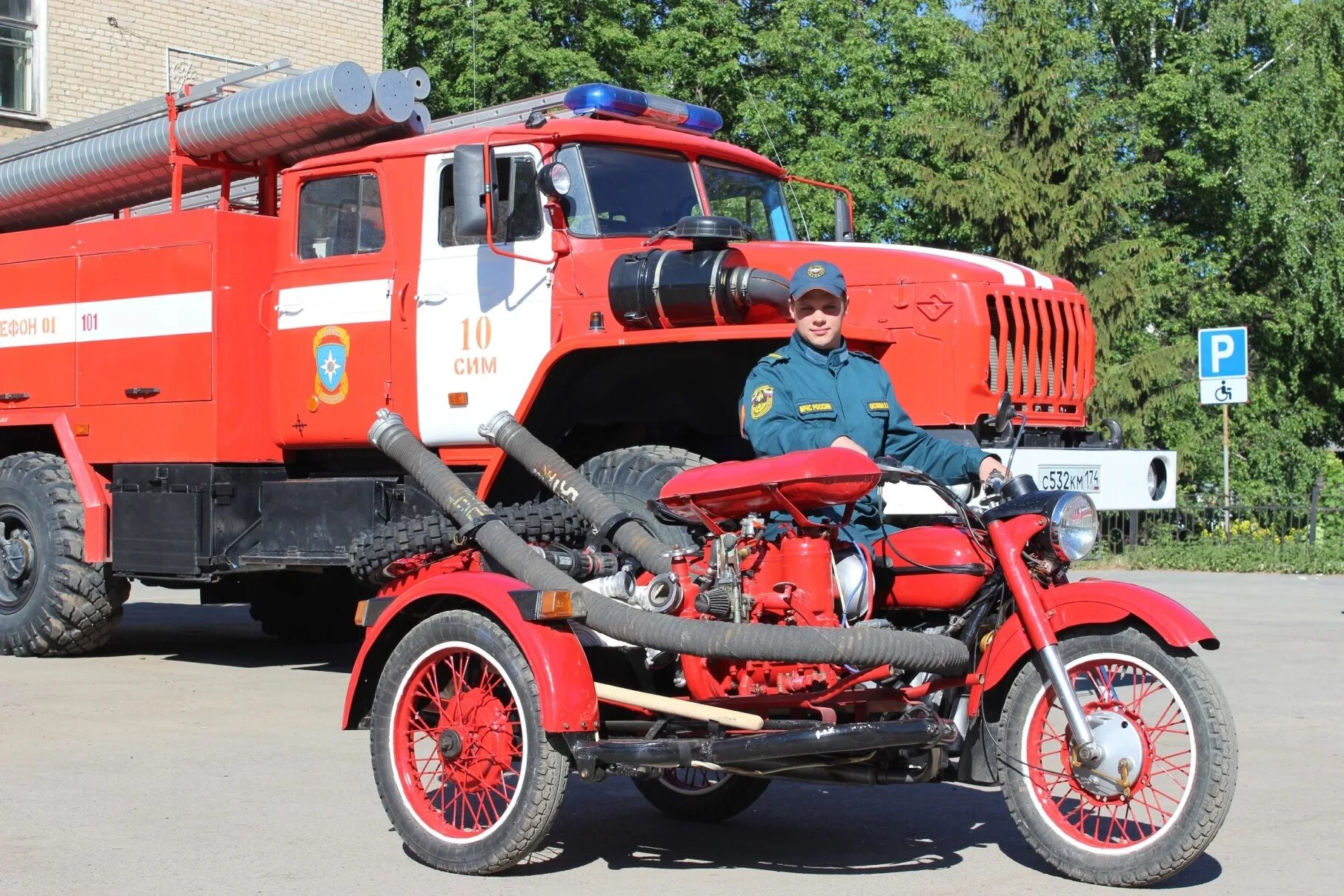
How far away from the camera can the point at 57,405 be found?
425 inches

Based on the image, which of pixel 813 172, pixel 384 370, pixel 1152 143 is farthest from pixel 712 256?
pixel 1152 143

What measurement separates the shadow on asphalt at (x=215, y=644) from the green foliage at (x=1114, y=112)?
15290 mm

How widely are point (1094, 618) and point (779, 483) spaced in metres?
1.04

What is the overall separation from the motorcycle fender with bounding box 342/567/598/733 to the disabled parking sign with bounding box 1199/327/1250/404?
559 inches

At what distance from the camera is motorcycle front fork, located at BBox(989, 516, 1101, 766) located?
4855 mm

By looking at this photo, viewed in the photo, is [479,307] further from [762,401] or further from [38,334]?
[38,334]

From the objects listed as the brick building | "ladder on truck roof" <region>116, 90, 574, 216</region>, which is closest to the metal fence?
"ladder on truck roof" <region>116, 90, 574, 216</region>

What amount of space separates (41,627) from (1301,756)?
25.3 ft

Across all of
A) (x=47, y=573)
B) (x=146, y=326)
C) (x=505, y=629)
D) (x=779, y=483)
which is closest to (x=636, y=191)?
(x=146, y=326)

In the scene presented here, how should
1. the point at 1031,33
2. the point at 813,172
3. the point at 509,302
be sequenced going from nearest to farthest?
the point at 509,302 < the point at 1031,33 < the point at 813,172

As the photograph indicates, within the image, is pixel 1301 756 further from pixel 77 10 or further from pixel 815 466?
pixel 77 10

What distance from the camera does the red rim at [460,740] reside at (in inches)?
212

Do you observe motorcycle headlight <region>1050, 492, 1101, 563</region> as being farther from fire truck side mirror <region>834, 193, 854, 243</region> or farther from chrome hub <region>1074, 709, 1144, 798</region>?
fire truck side mirror <region>834, 193, 854, 243</region>

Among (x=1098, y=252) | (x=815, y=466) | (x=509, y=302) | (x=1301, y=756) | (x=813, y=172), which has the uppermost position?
(x=813, y=172)
